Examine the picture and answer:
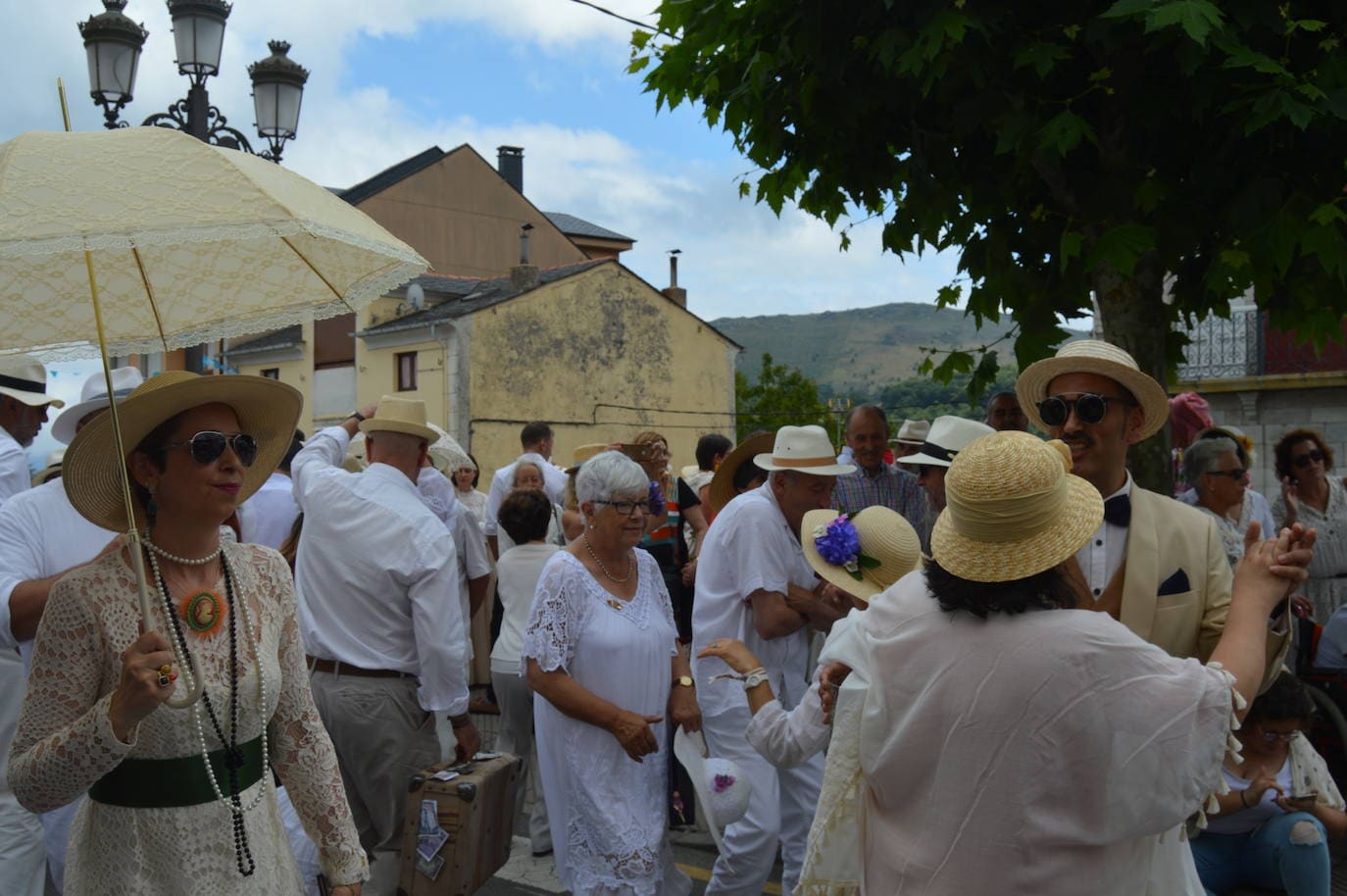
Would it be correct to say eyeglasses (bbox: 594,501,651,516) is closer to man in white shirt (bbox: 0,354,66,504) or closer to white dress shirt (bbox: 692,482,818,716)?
white dress shirt (bbox: 692,482,818,716)

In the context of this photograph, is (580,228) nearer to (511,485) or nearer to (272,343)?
(272,343)

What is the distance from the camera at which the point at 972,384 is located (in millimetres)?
6574

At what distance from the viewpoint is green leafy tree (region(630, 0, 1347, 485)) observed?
4.50 metres

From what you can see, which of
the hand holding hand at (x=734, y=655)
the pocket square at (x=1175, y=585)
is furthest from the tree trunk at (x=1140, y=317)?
the hand holding hand at (x=734, y=655)

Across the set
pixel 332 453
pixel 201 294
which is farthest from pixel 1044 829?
pixel 332 453

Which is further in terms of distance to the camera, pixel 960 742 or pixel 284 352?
pixel 284 352

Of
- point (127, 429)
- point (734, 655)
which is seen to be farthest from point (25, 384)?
point (734, 655)

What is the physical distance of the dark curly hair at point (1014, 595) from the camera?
2596mm

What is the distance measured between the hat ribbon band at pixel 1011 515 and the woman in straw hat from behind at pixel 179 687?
1.81 m

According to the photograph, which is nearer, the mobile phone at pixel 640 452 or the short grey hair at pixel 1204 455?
the short grey hair at pixel 1204 455

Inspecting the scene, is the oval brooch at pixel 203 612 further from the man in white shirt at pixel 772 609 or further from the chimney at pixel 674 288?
the chimney at pixel 674 288

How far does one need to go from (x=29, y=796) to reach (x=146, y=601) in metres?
0.57

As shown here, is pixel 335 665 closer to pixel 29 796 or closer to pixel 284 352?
pixel 29 796

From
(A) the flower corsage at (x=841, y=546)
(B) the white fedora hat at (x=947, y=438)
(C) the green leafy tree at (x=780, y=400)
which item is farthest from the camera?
(C) the green leafy tree at (x=780, y=400)
